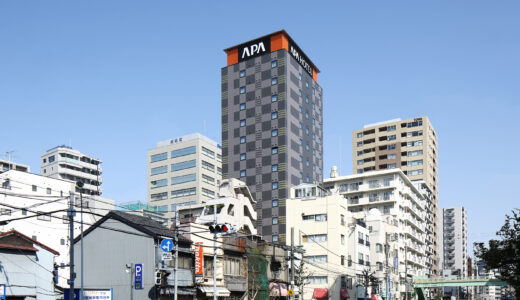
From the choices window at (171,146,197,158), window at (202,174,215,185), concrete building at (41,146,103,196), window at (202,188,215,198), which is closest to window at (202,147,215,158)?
window at (171,146,197,158)

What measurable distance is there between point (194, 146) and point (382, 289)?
66075 mm

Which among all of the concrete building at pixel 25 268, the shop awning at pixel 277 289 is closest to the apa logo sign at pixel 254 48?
the shop awning at pixel 277 289

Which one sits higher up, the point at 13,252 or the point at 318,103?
the point at 318,103

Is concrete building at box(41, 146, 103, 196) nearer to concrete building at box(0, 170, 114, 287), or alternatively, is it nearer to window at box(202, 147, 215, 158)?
window at box(202, 147, 215, 158)

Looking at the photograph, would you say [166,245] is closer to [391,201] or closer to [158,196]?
[391,201]

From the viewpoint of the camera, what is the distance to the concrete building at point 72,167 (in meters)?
160

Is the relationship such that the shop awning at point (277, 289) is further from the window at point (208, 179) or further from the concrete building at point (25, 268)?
the window at point (208, 179)

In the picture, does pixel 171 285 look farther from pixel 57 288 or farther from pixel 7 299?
pixel 7 299

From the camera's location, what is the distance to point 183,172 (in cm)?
15200

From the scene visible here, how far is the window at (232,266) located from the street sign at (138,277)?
11011 mm

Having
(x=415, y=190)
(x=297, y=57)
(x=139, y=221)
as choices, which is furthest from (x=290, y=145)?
(x=139, y=221)

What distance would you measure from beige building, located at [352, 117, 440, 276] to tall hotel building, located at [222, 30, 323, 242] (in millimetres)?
40513

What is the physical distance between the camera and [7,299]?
47.0 metres

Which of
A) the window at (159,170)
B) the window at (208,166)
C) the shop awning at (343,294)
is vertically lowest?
the shop awning at (343,294)
